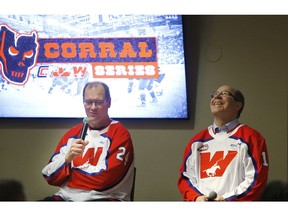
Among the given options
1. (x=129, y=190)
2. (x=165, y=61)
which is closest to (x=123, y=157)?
(x=129, y=190)

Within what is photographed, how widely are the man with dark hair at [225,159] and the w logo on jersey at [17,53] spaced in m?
1.02

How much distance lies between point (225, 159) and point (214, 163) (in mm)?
64

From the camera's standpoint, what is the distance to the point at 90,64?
3049 millimetres

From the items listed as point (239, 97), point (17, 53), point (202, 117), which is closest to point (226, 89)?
point (239, 97)

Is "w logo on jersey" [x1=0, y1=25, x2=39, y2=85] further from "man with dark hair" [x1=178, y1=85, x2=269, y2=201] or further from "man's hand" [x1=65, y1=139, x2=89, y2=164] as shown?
"man with dark hair" [x1=178, y1=85, x2=269, y2=201]

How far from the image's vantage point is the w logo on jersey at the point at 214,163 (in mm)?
2914

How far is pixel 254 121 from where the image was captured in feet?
9.84

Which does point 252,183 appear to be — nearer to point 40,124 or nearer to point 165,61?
point 165,61

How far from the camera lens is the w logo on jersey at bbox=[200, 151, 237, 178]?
2.91 meters

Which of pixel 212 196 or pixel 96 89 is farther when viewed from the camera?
pixel 96 89

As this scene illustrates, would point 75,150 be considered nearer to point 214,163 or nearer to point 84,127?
point 84,127

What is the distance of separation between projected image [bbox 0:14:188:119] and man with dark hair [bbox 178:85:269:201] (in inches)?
8.0

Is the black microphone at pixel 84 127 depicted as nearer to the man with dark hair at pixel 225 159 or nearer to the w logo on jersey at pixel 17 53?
the w logo on jersey at pixel 17 53
